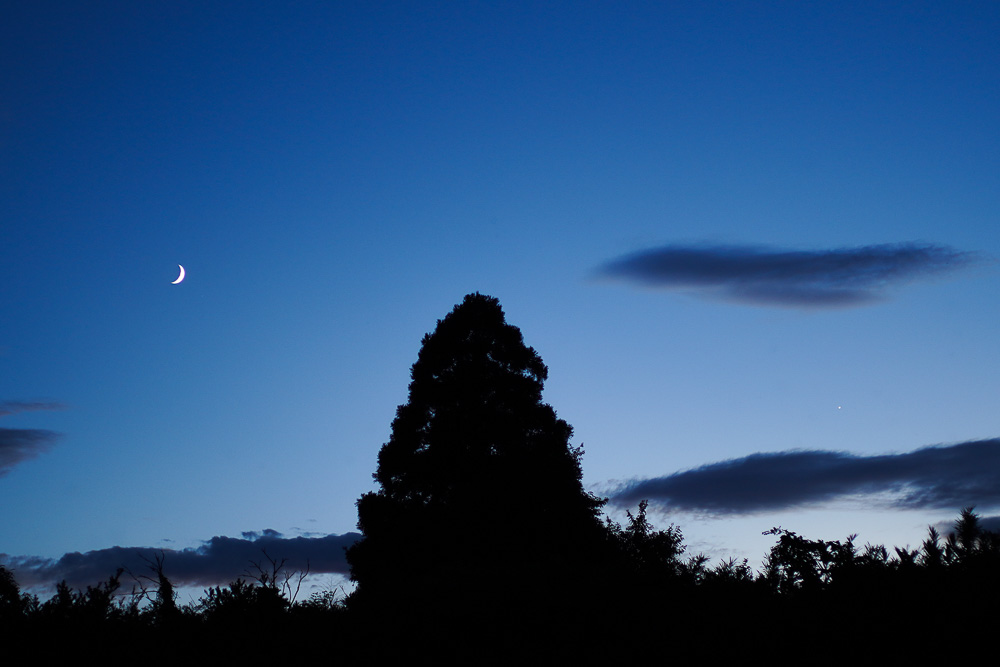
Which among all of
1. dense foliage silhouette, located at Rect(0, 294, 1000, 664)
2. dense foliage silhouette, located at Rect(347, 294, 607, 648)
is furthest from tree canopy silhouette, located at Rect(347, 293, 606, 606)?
dense foliage silhouette, located at Rect(0, 294, 1000, 664)

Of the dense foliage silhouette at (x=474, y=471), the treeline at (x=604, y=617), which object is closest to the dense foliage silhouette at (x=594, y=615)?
the treeline at (x=604, y=617)

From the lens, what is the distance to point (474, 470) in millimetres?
21891

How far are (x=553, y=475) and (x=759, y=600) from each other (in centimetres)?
1321

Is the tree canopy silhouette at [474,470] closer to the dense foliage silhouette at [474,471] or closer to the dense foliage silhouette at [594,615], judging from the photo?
the dense foliage silhouette at [474,471]

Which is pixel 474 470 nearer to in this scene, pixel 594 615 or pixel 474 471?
pixel 474 471

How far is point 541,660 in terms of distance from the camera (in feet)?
28.3

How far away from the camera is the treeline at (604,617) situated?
25.5 feet

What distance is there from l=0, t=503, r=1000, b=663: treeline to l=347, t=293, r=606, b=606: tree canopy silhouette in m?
10.1

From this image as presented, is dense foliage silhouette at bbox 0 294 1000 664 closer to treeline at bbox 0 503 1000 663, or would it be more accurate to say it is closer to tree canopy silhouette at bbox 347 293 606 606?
treeline at bbox 0 503 1000 663

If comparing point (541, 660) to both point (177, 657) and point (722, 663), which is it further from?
point (177, 657)

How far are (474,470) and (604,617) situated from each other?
510 inches

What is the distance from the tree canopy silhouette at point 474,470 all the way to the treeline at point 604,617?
10.1 m

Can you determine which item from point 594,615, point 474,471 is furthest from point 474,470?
point 594,615

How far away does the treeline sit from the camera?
7781 mm
